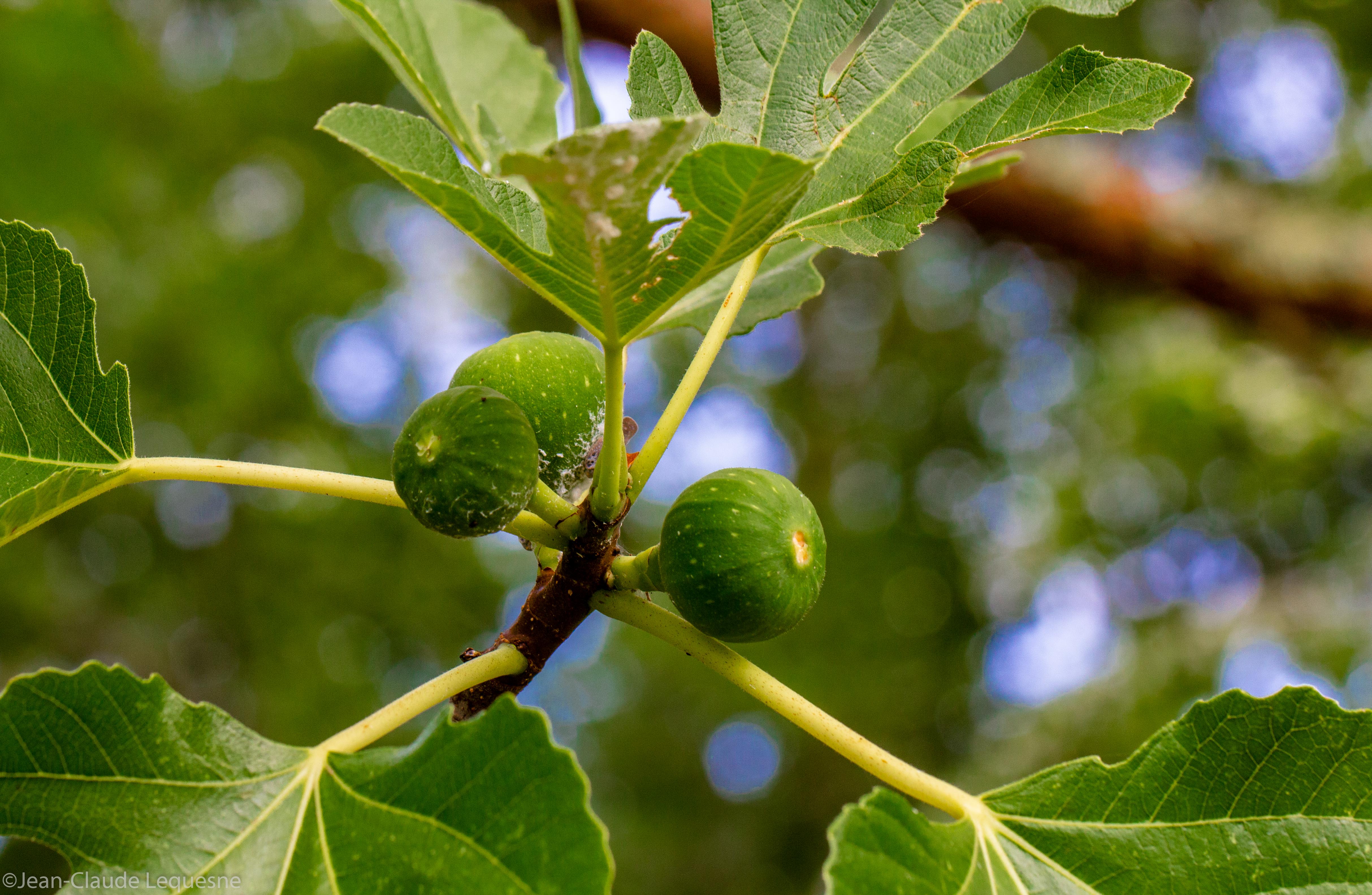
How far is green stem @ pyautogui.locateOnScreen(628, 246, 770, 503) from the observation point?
1.32 m

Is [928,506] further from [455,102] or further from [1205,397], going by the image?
[455,102]

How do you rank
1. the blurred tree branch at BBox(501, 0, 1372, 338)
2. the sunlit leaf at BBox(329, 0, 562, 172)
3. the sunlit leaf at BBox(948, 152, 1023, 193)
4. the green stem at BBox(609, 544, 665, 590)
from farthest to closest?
1. the blurred tree branch at BBox(501, 0, 1372, 338)
2. the sunlit leaf at BBox(948, 152, 1023, 193)
3. the sunlit leaf at BBox(329, 0, 562, 172)
4. the green stem at BBox(609, 544, 665, 590)

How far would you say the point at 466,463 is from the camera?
1145mm

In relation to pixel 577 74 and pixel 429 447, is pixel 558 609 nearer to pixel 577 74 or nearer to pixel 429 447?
pixel 429 447

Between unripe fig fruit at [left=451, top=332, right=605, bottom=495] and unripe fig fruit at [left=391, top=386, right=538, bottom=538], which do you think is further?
unripe fig fruit at [left=451, top=332, right=605, bottom=495]

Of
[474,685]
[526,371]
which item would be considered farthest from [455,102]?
[474,685]

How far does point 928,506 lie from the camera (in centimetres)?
805

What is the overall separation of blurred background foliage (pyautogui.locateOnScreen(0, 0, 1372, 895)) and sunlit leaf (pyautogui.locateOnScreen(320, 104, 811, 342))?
3.61 meters

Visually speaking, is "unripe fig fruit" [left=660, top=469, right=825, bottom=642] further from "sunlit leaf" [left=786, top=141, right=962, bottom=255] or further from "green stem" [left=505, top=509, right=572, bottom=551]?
"sunlit leaf" [left=786, top=141, right=962, bottom=255]

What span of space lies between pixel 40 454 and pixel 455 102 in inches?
31.3

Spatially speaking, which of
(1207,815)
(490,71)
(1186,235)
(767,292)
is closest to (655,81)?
(490,71)

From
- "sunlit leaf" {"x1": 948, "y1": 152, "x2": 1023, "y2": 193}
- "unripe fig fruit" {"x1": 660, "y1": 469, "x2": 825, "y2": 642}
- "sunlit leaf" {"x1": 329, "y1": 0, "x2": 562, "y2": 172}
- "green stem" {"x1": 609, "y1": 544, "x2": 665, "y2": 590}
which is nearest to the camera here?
"unripe fig fruit" {"x1": 660, "y1": 469, "x2": 825, "y2": 642}

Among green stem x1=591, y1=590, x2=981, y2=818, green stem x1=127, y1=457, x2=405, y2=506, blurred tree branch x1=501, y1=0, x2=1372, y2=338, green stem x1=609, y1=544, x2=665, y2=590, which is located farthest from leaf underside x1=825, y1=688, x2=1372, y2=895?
blurred tree branch x1=501, y1=0, x2=1372, y2=338

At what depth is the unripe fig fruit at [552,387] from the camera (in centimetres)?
137
